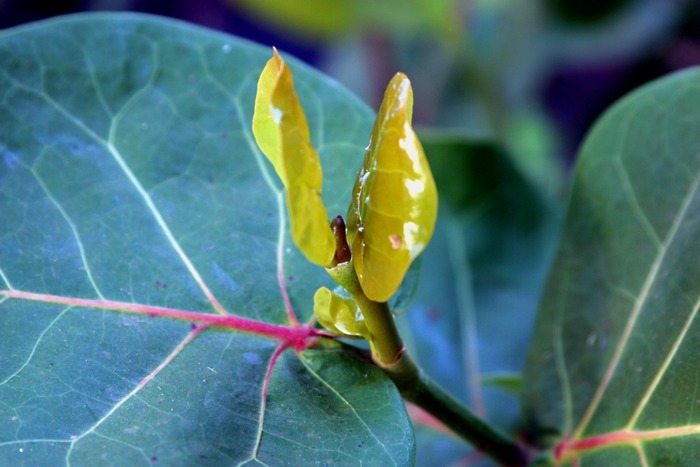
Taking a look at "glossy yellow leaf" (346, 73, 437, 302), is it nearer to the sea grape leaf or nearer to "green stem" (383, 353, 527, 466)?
"green stem" (383, 353, 527, 466)

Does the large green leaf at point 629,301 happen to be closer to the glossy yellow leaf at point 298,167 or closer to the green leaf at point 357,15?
the glossy yellow leaf at point 298,167

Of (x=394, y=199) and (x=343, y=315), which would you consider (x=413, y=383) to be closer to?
(x=343, y=315)

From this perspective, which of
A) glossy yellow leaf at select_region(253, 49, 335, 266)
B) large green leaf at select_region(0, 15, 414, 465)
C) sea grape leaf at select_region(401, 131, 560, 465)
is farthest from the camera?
sea grape leaf at select_region(401, 131, 560, 465)

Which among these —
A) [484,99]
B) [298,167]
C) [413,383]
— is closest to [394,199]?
[298,167]

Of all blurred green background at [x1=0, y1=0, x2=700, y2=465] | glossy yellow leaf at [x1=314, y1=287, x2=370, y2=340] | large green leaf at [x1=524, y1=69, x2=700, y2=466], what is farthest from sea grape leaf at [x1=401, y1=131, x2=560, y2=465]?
glossy yellow leaf at [x1=314, y1=287, x2=370, y2=340]

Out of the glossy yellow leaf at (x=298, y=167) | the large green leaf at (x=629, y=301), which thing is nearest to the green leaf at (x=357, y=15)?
the large green leaf at (x=629, y=301)

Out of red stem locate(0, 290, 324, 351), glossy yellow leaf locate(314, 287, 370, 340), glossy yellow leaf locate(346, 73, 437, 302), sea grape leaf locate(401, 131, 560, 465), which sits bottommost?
sea grape leaf locate(401, 131, 560, 465)

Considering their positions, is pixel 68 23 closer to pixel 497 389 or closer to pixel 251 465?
pixel 251 465
